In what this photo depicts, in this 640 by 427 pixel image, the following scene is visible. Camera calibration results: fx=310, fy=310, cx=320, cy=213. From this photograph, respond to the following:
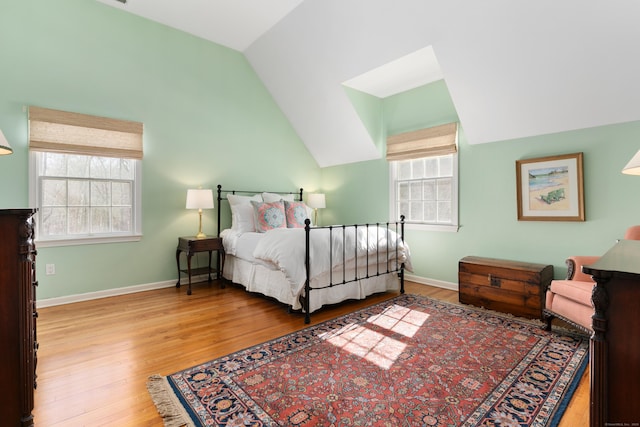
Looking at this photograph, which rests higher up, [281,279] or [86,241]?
[86,241]

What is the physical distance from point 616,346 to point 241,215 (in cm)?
382

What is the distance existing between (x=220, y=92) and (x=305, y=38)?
146 cm

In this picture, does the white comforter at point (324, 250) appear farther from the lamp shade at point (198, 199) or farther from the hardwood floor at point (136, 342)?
the lamp shade at point (198, 199)

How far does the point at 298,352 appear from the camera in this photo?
225 cm

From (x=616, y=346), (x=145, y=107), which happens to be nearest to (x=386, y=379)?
(x=616, y=346)

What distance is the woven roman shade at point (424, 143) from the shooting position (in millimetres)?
3951

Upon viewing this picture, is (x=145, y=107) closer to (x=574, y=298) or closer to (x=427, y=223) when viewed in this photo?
(x=427, y=223)

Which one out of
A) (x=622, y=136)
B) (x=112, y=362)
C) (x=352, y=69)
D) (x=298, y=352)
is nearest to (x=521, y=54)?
(x=622, y=136)

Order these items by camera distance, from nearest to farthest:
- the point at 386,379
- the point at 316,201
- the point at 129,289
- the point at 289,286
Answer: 1. the point at 386,379
2. the point at 289,286
3. the point at 129,289
4. the point at 316,201

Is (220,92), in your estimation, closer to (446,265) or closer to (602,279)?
(446,265)

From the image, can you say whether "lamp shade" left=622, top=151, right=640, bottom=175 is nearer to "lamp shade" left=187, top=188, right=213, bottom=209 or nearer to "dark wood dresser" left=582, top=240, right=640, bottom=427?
"dark wood dresser" left=582, top=240, right=640, bottom=427

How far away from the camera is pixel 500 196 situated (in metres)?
3.59

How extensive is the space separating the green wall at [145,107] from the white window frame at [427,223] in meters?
1.83

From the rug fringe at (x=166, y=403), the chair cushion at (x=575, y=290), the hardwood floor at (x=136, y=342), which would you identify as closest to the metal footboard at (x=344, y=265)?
the hardwood floor at (x=136, y=342)
